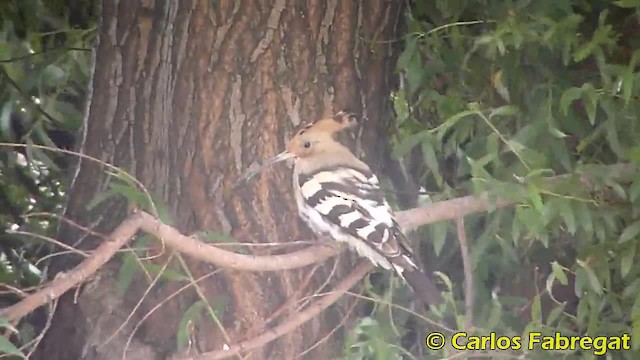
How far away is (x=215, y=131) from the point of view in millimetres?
1569

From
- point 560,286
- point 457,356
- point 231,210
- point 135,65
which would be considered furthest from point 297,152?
point 560,286

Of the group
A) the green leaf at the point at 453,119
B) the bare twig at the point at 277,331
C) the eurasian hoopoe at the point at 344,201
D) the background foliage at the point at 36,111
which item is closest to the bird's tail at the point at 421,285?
the eurasian hoopoe at the point at 344,201

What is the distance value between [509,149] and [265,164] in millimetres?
416

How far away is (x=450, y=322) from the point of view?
1.64m

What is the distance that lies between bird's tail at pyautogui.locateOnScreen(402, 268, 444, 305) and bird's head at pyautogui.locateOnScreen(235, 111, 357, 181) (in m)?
0.26

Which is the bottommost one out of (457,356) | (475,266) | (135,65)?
(457,356)

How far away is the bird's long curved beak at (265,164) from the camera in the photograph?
1.57m

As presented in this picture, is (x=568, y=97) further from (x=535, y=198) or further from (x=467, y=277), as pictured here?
(x=467, y=277)

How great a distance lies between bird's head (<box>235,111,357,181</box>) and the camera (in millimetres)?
1559

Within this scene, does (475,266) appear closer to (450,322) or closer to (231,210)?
(450,322)

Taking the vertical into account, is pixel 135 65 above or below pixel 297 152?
above

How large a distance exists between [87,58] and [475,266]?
0.91 m

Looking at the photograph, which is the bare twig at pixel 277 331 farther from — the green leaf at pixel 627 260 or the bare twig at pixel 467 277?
the green leaf at pixel 627 260

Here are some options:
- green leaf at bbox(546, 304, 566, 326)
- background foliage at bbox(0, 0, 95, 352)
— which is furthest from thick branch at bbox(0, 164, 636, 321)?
background foliage at bbox(0, 0, 95, 352)
